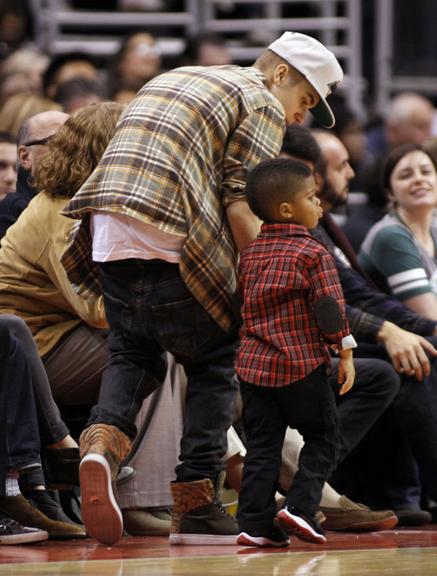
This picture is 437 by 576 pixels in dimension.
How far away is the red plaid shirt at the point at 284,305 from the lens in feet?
15.3

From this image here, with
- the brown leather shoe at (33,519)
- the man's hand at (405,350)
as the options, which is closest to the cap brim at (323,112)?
the man's hand at (405,350)

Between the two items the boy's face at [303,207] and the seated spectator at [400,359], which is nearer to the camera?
the boy's face at [303,207]

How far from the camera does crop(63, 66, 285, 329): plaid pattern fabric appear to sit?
15.3ft

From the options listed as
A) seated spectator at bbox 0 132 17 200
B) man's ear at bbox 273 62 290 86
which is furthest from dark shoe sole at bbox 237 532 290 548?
seated spectator at bbox 0 132 17 200

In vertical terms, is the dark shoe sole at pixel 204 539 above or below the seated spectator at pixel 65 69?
below

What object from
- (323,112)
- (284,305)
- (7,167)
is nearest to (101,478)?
(284,305)

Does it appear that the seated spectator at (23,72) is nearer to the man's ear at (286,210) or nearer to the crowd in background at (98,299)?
the crowd in background at (98,299)

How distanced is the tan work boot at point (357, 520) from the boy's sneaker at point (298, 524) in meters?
0.69

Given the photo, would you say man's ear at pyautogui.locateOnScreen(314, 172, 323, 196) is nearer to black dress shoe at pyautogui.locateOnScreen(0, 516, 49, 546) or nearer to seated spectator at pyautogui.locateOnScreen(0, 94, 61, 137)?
seated spectator at pyautogui.locateOnScreen(0, 94, 61, 137)

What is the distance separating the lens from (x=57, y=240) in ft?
17.2

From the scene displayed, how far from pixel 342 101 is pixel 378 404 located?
3.72 meters

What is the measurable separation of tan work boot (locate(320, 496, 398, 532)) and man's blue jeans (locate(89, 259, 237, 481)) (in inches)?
29.7

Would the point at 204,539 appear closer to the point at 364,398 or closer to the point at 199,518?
the point at 199,518

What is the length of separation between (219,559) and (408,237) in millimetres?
2261
